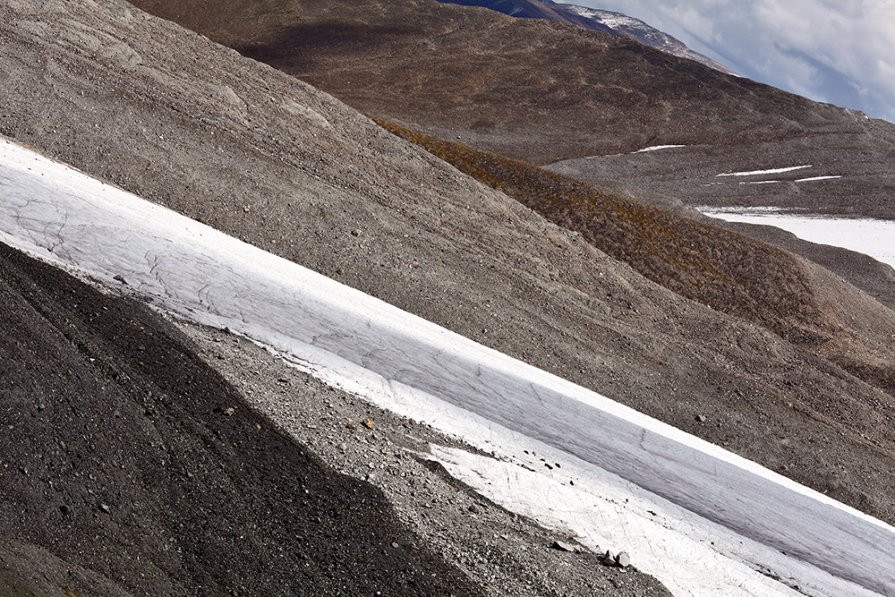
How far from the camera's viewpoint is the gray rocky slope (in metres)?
21.5

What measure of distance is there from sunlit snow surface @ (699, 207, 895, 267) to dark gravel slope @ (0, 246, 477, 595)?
5346 cm

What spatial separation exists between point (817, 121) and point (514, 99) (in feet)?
106

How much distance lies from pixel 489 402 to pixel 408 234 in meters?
7.07

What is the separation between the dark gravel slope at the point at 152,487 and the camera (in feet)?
32.3

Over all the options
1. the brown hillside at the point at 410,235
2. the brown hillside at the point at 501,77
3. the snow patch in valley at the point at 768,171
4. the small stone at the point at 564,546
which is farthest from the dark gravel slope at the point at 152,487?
the snow patch in valley at the point at 768,171

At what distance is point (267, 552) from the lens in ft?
36.4

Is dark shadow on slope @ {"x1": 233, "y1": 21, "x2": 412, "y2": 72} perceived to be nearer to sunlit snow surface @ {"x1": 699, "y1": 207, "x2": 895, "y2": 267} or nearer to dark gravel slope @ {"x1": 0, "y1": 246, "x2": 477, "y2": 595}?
sunlit snow surface @ {"x1": 699, "y1": 207, "x2": 895, "y2": 267}

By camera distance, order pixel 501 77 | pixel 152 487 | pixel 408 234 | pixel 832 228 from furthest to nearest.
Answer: pixel 501 77
pixel 832 228
pixel 408 234
pixel 152 487

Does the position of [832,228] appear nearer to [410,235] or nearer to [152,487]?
[410,235]

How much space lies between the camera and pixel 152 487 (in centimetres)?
1134

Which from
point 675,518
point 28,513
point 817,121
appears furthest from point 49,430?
point 817,121

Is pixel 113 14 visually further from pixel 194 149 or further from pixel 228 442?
pixel 228 442

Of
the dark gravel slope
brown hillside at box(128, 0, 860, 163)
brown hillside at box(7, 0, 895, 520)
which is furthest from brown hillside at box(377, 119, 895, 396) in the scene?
brown hillside at box(128, 0, 860, 163)

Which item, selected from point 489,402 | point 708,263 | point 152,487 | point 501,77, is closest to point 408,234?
point 489,402
